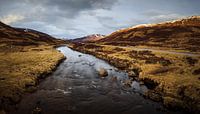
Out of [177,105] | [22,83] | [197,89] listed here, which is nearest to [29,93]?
[22,83]

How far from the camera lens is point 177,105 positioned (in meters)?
25.3

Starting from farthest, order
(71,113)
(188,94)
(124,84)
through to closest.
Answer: (124,84), (188,94), (71,113)

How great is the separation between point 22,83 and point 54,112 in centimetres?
1189

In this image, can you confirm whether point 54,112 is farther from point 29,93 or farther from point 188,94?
point 188,94

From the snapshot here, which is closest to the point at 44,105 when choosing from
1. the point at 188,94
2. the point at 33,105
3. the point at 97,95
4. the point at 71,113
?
the point at 33,105

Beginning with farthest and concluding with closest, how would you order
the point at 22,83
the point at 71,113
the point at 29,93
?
the point at 22,83
the point at 29,93
the point at 71,113

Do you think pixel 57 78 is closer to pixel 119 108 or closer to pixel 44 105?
pixel 44 105

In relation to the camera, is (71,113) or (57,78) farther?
(57,78)

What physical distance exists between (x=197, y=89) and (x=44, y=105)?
18886 mm

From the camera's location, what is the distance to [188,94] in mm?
27500

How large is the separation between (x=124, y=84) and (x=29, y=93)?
15.2 metres

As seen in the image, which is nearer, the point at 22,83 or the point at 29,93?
the point at 29,93

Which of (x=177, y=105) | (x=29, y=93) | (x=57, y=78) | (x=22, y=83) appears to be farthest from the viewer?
(x=57, y=78)

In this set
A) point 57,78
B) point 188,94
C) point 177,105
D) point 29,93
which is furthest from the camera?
point 57,78
